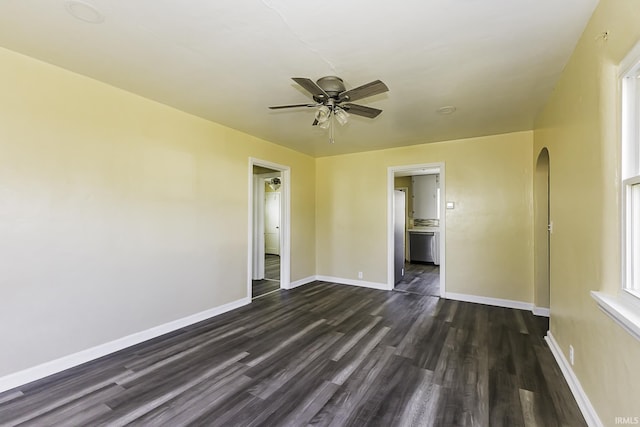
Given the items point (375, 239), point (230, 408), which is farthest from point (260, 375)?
point (375, 239)

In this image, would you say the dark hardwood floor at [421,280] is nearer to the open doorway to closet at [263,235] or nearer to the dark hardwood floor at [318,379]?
the dark hardwood floor at [318,379]

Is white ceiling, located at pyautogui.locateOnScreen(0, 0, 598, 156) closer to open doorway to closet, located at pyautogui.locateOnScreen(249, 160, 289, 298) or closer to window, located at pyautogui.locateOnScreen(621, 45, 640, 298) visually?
window, located at pyautogui.locateOnScreen(621, 45, 640, 298)

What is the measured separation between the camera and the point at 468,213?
438cm

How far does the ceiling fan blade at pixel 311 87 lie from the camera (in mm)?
2028

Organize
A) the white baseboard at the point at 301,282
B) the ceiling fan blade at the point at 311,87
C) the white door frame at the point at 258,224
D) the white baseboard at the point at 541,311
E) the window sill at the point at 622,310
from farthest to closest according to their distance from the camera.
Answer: the white door frame at the point at 258,224 < the white baseboard at the point at 301,282 < the white baseboard at the point at 541,311 < the ceiling fan blade at the point at 311,87 < the window sill at the point at 622,310

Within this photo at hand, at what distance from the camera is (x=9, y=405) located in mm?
1942

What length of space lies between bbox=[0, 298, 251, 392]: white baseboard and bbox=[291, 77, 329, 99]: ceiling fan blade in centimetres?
292

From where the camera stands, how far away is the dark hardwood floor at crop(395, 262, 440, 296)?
16.4 feet

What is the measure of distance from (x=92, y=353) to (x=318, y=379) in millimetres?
2074

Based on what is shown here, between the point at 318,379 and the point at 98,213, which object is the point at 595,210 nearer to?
the point at 318,379

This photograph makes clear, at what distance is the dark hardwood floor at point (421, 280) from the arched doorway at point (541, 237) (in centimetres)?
138

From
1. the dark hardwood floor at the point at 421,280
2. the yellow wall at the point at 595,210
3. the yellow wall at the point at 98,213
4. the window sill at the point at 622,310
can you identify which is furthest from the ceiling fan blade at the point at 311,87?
the dark hardwood floor at the point at 421,280

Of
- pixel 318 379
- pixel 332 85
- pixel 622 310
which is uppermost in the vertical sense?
pixel 332 85

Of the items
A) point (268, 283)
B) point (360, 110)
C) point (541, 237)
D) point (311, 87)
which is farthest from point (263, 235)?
point (541, 237)
